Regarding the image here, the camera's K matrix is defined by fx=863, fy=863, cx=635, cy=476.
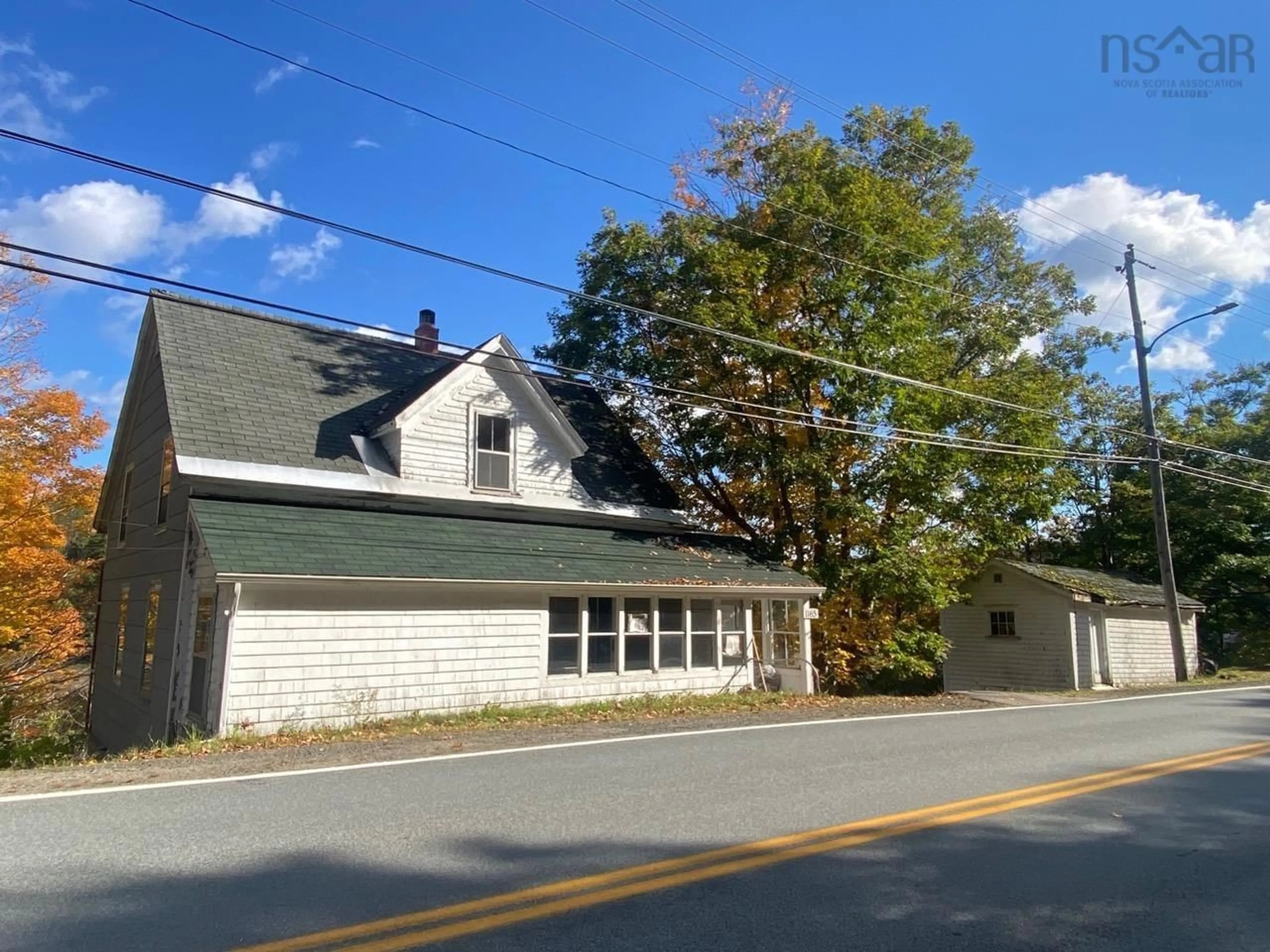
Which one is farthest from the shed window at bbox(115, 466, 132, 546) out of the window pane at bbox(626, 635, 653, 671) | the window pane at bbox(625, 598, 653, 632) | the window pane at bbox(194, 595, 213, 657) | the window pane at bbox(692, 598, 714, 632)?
the window pane at bbox(692, 598, 714, 632)

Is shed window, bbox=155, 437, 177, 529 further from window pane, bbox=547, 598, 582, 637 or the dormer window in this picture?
window pane, bbox=547, 598, 582, 637

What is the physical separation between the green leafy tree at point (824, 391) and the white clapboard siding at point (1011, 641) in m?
2.52

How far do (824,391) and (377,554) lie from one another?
37.5 feet

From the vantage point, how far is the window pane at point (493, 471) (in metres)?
16.7

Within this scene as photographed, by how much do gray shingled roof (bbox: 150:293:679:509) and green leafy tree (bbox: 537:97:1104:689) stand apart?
2.66 m

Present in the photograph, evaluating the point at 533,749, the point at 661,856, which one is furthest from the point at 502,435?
the point at 661,856

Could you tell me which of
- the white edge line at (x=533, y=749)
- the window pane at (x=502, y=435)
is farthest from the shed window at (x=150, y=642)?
the white edge line at (x=533, y=749)

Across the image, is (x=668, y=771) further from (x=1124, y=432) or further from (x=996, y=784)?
(x=1124, y=432)

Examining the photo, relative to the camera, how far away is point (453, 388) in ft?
54.3

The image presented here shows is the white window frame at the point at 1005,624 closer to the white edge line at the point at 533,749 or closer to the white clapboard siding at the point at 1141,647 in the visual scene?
the white clapboard siding at the point at 1141,647

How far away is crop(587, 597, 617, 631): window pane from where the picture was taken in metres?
15.5

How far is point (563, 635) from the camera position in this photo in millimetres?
15109

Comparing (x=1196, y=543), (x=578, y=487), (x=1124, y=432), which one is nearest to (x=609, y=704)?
(x=578, y=487)

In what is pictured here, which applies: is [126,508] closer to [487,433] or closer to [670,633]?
[487,433]
